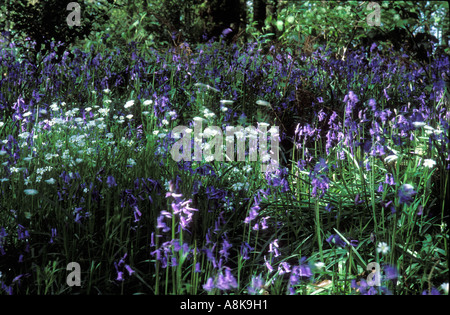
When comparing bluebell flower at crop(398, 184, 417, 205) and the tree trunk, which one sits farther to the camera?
the tree trunk

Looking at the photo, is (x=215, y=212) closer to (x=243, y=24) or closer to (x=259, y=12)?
(x=243, y=24)

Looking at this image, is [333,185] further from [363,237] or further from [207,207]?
[207,207]

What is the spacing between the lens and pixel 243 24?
1008 cm

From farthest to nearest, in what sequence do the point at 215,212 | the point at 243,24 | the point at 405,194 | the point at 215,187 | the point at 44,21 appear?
1. the point at 243,24
2. the point at 44,21
3. the point at 215,187
4. the point at 215,212
5. the point at 405,194

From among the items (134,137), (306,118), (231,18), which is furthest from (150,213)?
(231,18)

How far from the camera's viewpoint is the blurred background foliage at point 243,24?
4488 millimetres

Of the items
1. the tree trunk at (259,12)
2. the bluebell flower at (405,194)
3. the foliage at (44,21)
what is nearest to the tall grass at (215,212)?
the bluebell flower at (405,194)

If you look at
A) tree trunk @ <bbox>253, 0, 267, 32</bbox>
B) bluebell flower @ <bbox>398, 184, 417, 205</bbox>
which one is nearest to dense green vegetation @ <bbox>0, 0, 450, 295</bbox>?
bluebell flower @ <bbox>398, 184, 417, 205</bbox>

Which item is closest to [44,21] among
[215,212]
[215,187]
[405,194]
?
[215,187]

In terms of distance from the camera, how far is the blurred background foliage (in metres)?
4.49

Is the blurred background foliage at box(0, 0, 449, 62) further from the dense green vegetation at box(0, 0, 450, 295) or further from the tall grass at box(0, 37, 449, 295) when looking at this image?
the tall grass at box(0, 37, 449, 295)
